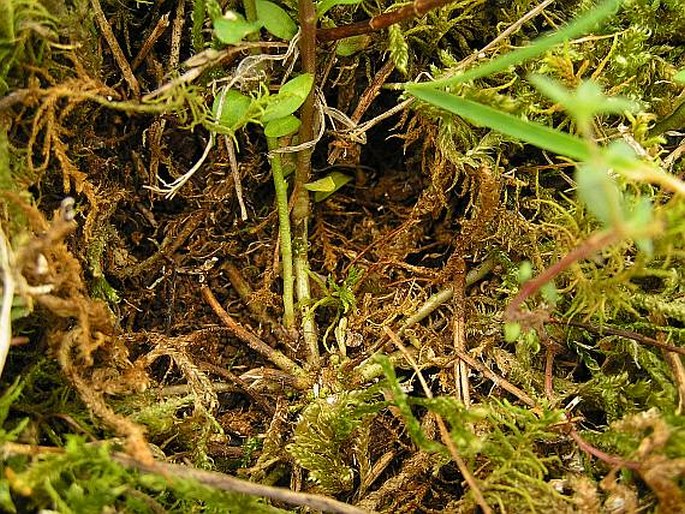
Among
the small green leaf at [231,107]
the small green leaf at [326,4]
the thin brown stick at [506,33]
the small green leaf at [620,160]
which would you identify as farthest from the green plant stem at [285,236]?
the small green leaf at [620,160]

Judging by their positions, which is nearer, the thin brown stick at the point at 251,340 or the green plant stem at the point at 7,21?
the green plant stem at the point at 7,21

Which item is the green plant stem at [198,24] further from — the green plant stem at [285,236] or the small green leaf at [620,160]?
the small green leaf at [620,160]

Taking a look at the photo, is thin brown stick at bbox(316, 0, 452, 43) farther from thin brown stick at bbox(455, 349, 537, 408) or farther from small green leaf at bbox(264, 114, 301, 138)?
thin brown stick at bbox(455, 349, 537, 408)

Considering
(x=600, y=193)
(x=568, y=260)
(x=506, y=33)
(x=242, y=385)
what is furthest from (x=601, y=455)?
(x=506, y=33)

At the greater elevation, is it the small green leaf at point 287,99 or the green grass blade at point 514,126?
the green grass blade at point 514,126

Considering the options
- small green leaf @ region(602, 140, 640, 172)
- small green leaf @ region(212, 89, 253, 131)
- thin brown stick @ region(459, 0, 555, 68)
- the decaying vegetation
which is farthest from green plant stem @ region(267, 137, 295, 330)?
small green leaf @ region(602, 140, 640, 172)

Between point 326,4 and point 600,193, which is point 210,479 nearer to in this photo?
point 600,193
